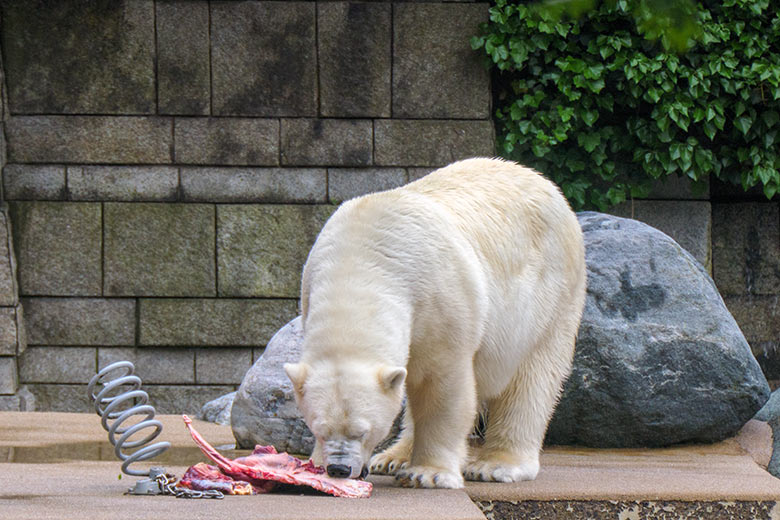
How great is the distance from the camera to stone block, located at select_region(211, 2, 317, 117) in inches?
284

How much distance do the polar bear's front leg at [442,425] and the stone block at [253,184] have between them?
11.9 ft

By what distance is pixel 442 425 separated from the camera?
3.75 m

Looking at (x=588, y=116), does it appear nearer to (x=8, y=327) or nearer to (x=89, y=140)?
(x=89, y=140)

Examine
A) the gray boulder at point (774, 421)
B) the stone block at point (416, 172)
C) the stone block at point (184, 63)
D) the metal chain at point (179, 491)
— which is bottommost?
the gray boulder at point (774, 421)

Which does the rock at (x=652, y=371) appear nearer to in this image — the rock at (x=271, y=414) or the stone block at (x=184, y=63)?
the rock at (x=271, y=414)

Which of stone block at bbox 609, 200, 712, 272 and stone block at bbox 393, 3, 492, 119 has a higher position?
stone block at bbox 393, 3, 492, 119

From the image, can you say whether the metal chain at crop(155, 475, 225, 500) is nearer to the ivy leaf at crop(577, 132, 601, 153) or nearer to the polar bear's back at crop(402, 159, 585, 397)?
the polar bear's back at crop(402, 159, 585, 397)

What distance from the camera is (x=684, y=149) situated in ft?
24.0

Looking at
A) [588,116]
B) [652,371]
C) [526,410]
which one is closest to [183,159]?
[588,116]

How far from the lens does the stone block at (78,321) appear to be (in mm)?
7160

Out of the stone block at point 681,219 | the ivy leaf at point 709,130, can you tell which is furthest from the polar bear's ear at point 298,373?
the ivy leaf at point 709,130

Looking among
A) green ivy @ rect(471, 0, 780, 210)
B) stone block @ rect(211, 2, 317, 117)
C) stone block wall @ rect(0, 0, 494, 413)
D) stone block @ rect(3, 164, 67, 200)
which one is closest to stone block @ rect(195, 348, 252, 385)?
stone block wall @ rect(0, 0, 494, 413)

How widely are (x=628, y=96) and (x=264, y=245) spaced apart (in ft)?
9.35

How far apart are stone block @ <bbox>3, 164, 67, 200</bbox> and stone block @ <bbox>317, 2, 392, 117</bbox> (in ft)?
6.35
